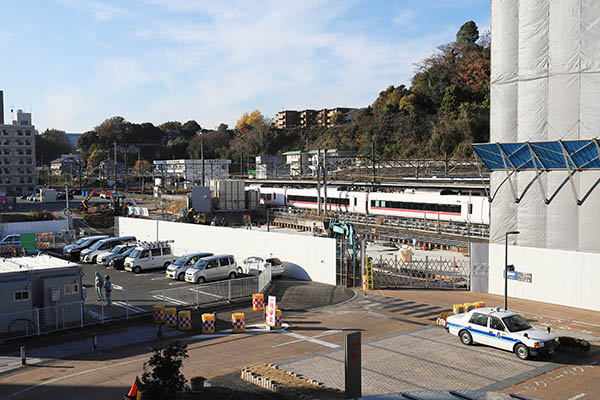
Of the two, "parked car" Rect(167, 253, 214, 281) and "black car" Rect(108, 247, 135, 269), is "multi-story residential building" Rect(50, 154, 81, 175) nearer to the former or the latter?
"black car" Rect(108, 247, 135, 269)

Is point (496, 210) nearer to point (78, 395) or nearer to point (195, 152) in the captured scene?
point (78, 395)

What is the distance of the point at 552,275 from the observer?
2225cm

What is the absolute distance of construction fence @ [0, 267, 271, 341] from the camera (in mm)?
Result: 17734

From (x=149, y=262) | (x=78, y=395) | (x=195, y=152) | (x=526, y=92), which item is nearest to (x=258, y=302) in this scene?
(x=78, y=395)

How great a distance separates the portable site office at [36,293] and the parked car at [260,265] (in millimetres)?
9996

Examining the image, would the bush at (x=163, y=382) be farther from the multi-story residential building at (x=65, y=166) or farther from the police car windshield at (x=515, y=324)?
the multi-story residential building at (x=65, y=166)

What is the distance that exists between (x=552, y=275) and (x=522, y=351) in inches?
338

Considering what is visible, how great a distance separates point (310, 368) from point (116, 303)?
37.8ft

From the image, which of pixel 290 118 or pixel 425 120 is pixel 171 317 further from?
pixel 290 118

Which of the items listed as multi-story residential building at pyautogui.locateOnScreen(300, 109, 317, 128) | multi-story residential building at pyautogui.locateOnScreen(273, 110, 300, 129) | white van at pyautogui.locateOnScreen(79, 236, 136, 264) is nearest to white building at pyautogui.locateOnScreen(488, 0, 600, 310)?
white van at pyautogui.locateOnScreen(79, 236, 136, 264)

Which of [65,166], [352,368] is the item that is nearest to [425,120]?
[352,368]

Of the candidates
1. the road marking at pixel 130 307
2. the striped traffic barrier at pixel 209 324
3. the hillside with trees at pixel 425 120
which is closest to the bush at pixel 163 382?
the striped traffic barrier at pixel 209 324

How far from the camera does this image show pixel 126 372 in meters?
14.1

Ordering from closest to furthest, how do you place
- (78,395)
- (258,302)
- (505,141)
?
(78,395), (258,302), (505,141)
